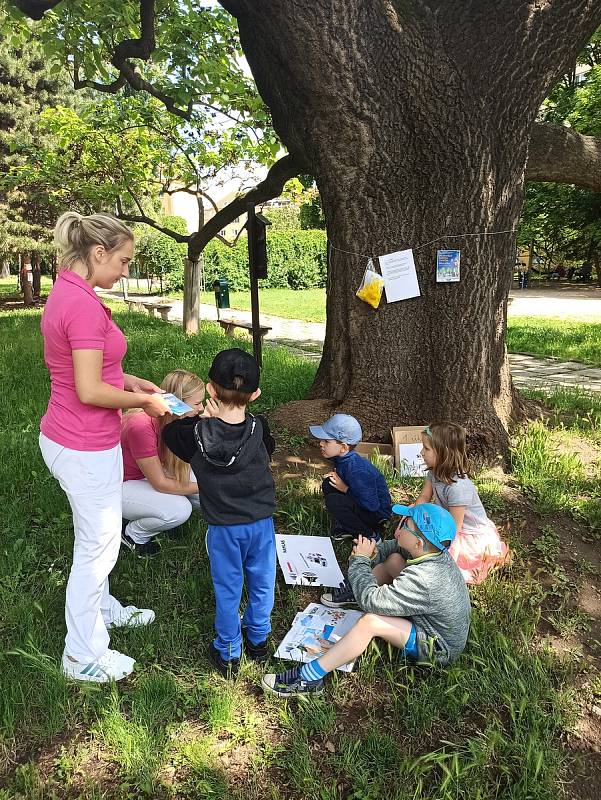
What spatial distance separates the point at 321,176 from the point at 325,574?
2.82 metres

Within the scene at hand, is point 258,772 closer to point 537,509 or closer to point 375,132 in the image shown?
point 537,509

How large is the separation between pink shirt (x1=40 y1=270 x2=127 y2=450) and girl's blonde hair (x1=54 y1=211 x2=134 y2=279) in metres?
0.07

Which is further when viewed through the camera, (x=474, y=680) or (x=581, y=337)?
(x=581, y=337)

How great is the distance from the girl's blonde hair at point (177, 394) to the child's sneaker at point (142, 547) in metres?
0.41

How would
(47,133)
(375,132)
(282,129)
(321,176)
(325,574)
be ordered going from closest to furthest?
1. (325,574)
2. (375,132)
3. (321,176)
4. (282,129)
5. (47,133)

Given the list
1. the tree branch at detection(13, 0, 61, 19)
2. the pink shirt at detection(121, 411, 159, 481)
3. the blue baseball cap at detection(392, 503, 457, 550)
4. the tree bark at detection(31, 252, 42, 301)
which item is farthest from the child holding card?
the tree bark at detection(31, 252, 42, 301)

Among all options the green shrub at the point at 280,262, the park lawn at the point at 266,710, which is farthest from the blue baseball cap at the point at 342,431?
the green shrub at the point at 280,262

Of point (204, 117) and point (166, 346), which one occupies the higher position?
point (204, 117)

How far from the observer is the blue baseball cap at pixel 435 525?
2.42 meters

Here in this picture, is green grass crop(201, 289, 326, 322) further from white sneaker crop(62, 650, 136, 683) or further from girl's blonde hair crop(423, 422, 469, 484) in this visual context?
white sneaker crop(62, 650, 136, 683)

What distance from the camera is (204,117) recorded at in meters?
11.0

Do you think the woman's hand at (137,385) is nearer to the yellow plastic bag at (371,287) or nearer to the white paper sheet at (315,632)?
the white paper sheet at (315,632)

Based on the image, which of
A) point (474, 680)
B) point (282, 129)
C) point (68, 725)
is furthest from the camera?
point (282, 129)

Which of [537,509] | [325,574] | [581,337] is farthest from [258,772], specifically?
[581,337]
